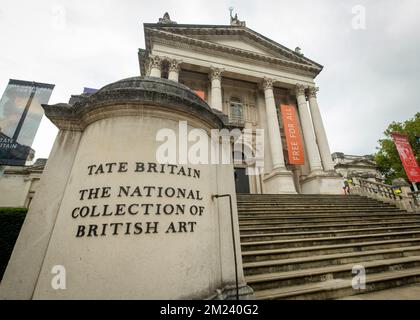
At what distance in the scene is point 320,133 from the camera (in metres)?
16.3

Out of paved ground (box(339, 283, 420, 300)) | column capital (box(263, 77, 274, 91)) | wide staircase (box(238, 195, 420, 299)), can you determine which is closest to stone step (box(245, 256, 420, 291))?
wide staircase (box(238, 195, 420, 299))

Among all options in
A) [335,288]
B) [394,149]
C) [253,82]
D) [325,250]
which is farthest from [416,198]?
[394,149]

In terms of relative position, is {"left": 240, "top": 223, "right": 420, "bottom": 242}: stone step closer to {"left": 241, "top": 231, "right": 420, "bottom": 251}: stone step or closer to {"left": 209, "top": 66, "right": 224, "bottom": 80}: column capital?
{"left": 241, "top": 231, "right": 420, "bottom": 251}: stone step

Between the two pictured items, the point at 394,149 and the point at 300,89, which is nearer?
the point at 300,89

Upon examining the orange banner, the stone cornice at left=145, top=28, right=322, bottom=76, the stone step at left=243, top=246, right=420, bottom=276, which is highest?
the stone cornice at left=145, top=28, right=322, bottom=76

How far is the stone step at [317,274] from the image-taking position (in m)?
3.49

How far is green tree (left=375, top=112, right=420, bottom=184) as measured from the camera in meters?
23.0

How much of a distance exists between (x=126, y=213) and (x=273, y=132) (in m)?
14.4

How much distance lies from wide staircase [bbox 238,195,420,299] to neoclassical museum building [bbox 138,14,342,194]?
5.69 metres

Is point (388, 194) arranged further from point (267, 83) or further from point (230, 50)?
point (230, 50)

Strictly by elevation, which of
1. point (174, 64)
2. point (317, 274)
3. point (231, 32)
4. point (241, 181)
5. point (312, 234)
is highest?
A: point (231, 32)

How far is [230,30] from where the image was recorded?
1736 cm

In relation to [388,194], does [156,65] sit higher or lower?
higher

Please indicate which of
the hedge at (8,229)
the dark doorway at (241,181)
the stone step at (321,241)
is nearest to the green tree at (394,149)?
the dark doorway at (241,181)
